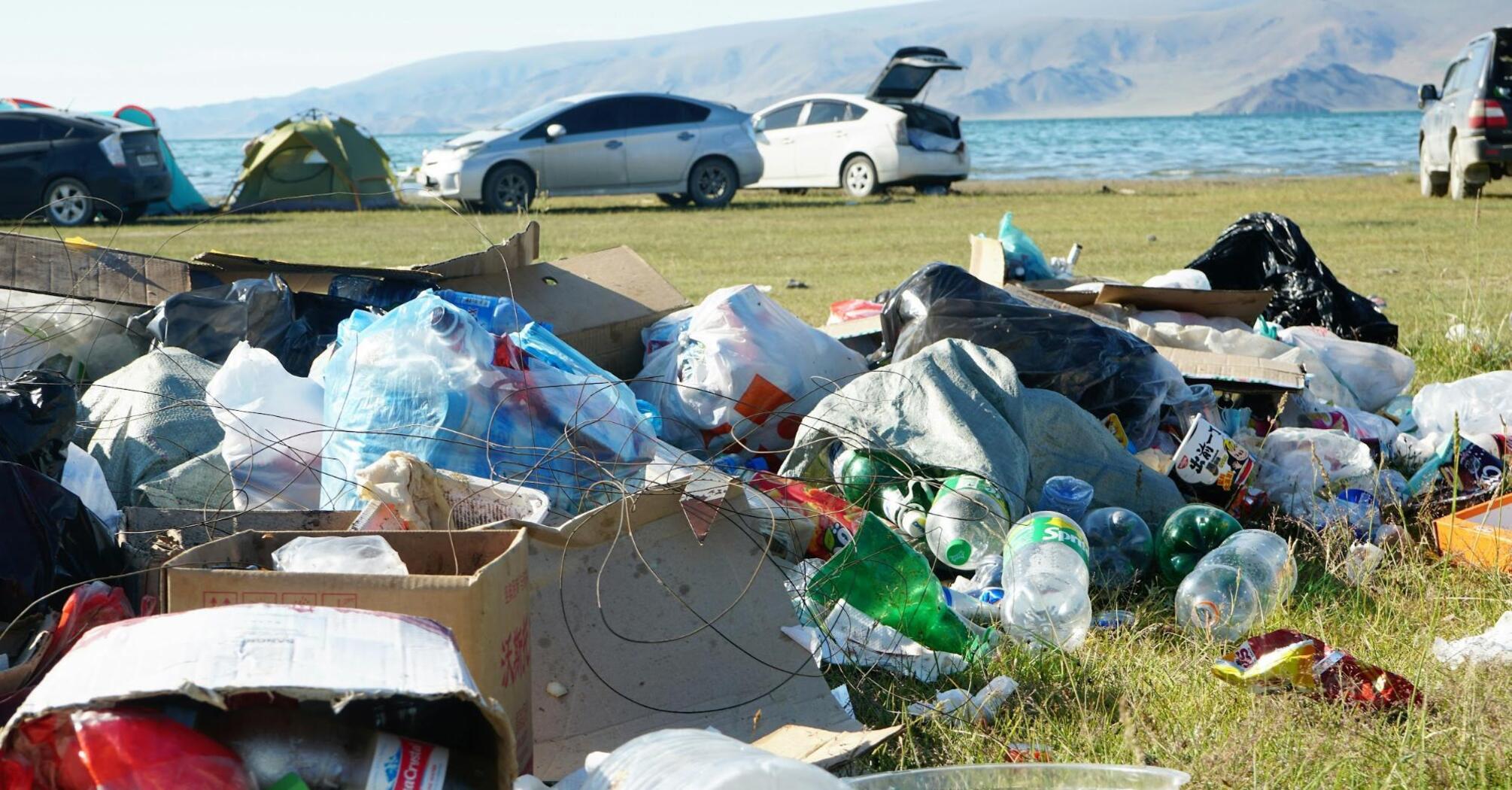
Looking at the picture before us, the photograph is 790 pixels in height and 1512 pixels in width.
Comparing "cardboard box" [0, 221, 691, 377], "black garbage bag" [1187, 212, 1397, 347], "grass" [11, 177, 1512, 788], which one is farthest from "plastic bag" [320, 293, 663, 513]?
"black garbage bag" [1187, 212, 1397, 347]

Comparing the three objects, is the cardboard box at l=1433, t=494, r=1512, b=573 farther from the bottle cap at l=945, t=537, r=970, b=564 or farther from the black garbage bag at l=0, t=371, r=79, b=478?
the black garbage bag at l=0, t=371, r=79, b=478

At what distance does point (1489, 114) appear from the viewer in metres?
11.3

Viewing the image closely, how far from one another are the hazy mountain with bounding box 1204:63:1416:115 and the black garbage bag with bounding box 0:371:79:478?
152029 mm

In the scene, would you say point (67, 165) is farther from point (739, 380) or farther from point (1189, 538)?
point (1189, 538)

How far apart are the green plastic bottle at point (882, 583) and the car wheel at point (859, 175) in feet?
40.6

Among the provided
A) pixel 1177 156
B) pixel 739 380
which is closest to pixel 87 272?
pixel 739 380

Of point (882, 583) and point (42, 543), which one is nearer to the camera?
point (42, 543)

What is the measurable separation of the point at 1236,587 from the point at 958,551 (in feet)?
2.00

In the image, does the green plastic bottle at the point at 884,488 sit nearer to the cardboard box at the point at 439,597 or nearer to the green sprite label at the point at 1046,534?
the green sprite label at the point at 1046,534

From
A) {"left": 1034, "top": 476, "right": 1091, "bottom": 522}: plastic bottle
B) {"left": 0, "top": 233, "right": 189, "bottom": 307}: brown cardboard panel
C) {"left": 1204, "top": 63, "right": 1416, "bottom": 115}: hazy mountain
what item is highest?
{"left": 1204, "top": 63, "right": 1416, "bottom": 115}: hazy mountain

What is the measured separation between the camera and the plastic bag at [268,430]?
2.73 m

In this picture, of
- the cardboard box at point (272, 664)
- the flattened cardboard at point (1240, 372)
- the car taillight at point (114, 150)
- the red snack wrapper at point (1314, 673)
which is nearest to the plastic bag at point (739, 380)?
the flattened cardboard at point (1240, 372)

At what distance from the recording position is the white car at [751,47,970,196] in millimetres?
14438

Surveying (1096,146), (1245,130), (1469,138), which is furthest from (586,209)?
(1245,130)
